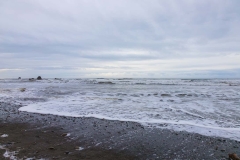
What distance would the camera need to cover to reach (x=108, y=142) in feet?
A: 17.8

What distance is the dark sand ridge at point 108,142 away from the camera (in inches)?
180

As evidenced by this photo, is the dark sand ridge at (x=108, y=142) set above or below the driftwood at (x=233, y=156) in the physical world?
below

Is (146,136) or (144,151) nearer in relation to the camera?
(144,151)

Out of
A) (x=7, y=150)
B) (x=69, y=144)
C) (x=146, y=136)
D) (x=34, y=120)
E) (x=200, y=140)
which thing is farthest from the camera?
(x=34, y=120)

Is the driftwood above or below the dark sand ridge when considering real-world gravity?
above

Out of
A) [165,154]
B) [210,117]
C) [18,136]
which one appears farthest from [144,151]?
[210,117]

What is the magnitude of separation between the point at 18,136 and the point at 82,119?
2836mm

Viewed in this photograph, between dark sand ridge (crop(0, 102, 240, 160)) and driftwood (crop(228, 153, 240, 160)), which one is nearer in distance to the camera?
driftwood (crop(228, 153, 240, 160))

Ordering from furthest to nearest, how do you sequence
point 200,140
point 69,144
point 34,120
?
point 34,120, point 200,140, point 69,144

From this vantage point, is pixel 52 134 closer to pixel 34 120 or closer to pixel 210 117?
pixel 34 120

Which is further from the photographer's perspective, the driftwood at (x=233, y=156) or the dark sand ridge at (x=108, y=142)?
the dark sand ridge at (x=108, y=142)

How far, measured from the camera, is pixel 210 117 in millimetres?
8578

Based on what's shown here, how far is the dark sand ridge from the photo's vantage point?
4570 millimetres

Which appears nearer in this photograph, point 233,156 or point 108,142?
point 233,156
